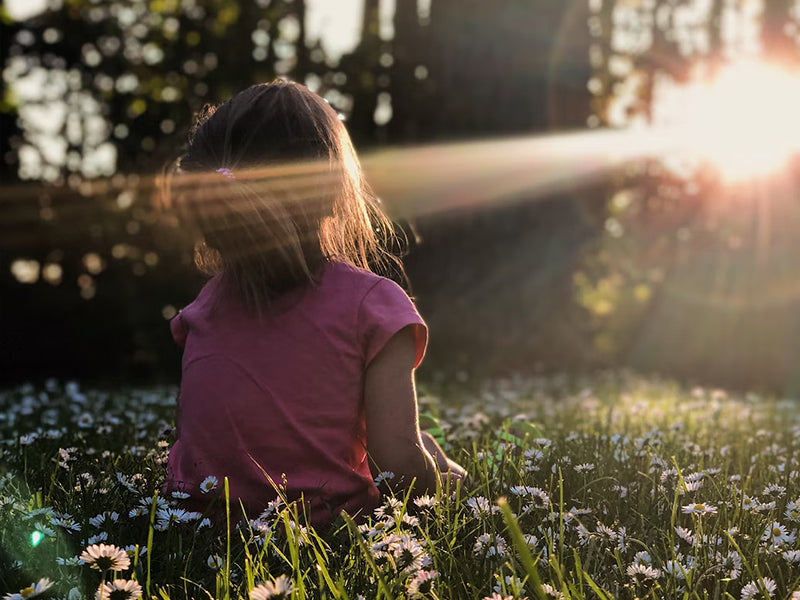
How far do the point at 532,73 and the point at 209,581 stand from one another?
367 inches

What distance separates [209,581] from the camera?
2012 mm

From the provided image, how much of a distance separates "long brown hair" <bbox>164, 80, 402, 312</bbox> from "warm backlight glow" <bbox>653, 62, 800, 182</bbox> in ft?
36.9

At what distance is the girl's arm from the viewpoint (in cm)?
229

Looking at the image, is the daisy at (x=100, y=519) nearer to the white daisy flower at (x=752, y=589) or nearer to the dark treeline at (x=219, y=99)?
the white daisy flower at (x=752, y=589)

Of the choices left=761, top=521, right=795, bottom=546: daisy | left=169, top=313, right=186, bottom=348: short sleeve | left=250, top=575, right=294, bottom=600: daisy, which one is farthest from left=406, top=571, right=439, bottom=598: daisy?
Answer: left=169, top=313, right=186, bottom=348: short sleeve

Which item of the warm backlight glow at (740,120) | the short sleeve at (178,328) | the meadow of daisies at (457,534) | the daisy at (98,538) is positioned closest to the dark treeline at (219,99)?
the warm backlight glow at (740,120)

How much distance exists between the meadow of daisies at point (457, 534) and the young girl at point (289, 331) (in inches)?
4.5

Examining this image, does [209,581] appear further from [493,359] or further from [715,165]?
[715,165]

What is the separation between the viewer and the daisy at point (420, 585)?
170cm

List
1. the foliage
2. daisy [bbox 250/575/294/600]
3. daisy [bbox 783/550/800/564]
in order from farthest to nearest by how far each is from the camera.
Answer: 1. the foliage
2. daisy [bbox 783/550/800/564]
3. daisy [bbox 250/575/294/600]

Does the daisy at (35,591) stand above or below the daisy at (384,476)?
above

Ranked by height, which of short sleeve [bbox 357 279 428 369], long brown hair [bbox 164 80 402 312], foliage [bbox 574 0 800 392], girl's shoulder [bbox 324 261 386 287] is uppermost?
long brown hair [bbox 164 80 402 312]

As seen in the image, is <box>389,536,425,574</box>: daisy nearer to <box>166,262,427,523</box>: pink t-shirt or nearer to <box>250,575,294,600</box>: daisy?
<box>250,575,294,600</box>: daisy

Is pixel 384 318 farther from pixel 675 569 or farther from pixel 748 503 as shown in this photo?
pixel 748 503
